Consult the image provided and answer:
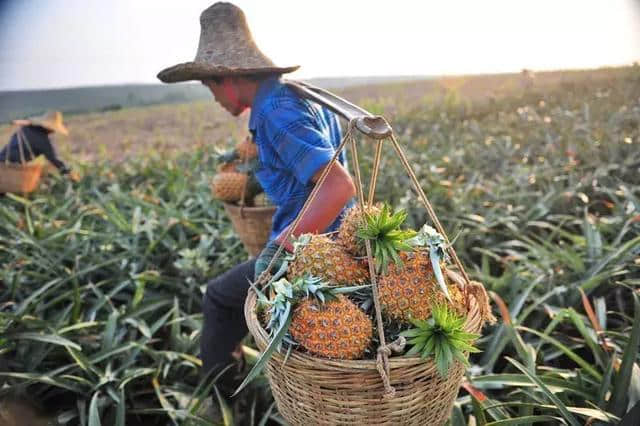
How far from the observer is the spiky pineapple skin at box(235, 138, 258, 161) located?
2.12 metres

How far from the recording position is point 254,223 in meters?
1.98

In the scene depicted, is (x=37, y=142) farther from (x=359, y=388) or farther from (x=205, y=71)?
(x=359, y=388)

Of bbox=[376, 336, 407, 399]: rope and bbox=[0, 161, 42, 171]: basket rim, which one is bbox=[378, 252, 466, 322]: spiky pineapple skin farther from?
bbox=[0, 161, 42, 171]: basket rim

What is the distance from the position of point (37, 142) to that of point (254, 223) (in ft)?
12.2

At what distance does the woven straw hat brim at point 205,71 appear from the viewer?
4.85 feet

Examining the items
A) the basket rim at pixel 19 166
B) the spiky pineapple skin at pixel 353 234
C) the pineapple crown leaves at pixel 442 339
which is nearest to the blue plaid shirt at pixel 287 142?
the spiky pineapple skin at pixel 353 234

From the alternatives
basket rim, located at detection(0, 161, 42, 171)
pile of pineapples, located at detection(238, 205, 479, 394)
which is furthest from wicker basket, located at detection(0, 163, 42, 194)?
pile of pineapples, located at detection(238, 205, 479, 394)

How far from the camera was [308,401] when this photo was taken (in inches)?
42.0

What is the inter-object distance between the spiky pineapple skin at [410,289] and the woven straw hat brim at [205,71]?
79 cm

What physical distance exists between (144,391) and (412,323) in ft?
4.64

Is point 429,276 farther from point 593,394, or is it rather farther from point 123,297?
point 123,297

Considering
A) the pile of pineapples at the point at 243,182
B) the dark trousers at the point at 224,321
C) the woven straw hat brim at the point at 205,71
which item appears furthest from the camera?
the pile of pineapples at the point at 243,182

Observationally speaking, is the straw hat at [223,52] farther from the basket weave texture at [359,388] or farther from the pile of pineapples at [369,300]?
the basket weave texture at [359,388]

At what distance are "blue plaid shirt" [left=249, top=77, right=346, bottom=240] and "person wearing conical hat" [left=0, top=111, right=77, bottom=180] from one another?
3.73m
